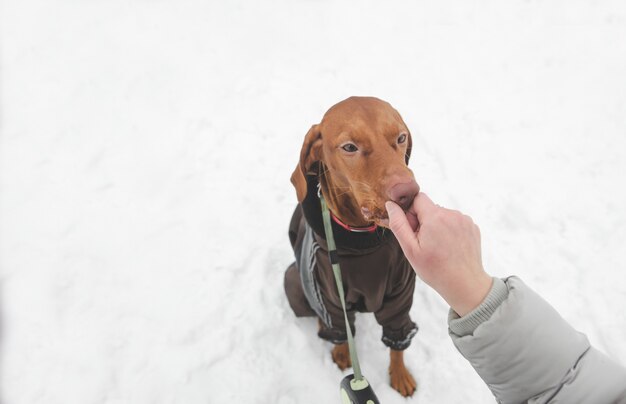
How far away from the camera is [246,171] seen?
4.03m

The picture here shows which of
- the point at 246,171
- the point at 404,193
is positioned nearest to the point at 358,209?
the point at 404,193

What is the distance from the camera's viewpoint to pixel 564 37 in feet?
16.1

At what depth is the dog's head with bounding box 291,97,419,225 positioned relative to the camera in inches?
62.7

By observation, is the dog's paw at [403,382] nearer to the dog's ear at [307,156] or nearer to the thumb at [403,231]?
the dog's ear at [307,156]

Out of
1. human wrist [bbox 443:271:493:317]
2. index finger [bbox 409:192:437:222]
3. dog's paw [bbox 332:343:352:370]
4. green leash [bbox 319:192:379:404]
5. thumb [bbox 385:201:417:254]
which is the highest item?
index finger [bbox 409:192:437:222]

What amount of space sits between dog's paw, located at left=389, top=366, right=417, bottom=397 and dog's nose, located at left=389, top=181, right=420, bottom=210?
1.78 meters

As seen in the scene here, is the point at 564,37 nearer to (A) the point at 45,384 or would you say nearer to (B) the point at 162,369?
(B) the point at 162,369

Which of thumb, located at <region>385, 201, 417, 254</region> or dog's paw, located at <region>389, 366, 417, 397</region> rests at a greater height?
thumb, located at <region>385, 201, 417, 254</region>

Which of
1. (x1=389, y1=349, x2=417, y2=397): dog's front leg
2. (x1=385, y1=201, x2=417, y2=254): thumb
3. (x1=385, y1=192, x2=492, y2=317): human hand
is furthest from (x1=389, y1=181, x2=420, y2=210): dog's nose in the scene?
(x1=389, y1=349, x2=417, y2=397): dog's front leg

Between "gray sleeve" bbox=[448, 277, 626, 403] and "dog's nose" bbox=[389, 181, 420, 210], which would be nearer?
"gray sleeve" bbox=[448, 277, 626, 403]

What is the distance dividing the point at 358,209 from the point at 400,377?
145 cm

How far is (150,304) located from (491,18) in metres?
5.45

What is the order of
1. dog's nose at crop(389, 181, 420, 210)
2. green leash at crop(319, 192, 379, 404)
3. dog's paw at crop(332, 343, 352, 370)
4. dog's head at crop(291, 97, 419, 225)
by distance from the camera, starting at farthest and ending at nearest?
dog's paw at crop(332, 343, 352, 370), green leash at crop(319, 192, 379, 404), dog's head at crop(291, 97, 419, 225), dog's nose at crop(389, 181, 420, 210)

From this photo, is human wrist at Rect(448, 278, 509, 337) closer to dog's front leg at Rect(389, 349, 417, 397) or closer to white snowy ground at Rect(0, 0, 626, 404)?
dog's front leg at Rect(389, 349, 417, 397)
